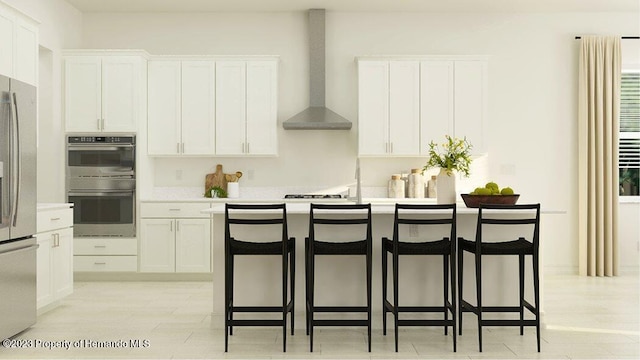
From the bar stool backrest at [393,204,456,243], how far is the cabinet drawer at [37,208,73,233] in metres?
2.93

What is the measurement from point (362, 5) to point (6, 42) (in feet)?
13.1

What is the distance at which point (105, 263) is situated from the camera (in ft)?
22.7

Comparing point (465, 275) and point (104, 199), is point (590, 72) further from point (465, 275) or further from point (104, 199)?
point (104, 199)

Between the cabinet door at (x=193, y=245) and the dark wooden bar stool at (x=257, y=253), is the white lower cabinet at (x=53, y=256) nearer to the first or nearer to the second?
the cabinet door at (x=193, y=245)

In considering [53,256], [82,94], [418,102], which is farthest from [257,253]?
[82,94]

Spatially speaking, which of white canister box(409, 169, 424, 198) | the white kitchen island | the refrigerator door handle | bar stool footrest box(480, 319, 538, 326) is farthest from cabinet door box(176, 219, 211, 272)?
bar stool footrest box(480, 319, 538, 326)

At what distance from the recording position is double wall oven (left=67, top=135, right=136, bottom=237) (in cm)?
687

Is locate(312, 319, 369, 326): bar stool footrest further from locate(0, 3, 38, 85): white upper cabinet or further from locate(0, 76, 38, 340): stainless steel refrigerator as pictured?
locate(0, 3, 38, 85): white upper cabinet

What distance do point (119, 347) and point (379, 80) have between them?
4299 millimetres

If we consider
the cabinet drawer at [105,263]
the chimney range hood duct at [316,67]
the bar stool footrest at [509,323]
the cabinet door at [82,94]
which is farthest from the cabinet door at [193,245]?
the bar stool footrest at [509,323]

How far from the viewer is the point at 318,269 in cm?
476

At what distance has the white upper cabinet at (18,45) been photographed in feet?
15.6

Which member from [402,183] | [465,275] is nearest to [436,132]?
[402,183]

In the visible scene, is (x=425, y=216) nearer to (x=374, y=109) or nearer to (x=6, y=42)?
(x=374, y=109)
